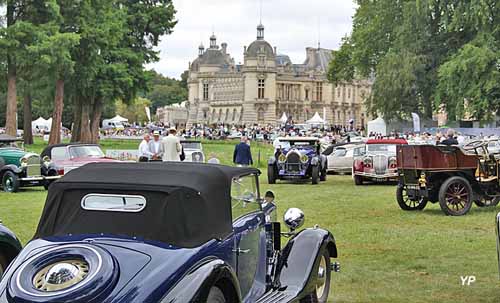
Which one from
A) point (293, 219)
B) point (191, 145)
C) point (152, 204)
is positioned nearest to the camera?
point (152, 204)

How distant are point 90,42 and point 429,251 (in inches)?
1388

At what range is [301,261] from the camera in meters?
7.32

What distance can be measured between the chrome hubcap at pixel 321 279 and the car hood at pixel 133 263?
254cm

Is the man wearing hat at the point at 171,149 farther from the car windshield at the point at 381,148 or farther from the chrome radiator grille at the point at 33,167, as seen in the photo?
the car windshield at the point at 381,148

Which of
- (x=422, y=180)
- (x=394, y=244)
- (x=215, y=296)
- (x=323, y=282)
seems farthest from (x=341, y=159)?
(x=215, y=296)

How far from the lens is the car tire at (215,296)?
5.20 meters

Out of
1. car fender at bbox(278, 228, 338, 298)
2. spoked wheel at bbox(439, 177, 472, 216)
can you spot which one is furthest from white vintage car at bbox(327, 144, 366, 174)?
car fender at bbox(278, 228, 338, 298)

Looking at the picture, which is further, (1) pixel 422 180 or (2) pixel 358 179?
(2) pixel 358 179

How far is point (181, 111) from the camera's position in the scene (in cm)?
14700

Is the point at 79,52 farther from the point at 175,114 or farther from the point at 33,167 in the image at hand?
the point at 175,114

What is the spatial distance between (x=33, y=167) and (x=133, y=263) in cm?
1726

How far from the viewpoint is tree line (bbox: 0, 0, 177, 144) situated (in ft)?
122

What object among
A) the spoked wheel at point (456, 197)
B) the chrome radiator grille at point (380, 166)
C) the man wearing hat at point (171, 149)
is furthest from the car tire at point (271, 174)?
the spoked wheel at point (456, 197)

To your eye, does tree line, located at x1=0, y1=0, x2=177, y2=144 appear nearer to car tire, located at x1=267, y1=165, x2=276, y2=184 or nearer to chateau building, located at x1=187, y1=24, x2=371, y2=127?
car tire, located at x1=267, y1=165, x2=276, y2=184
